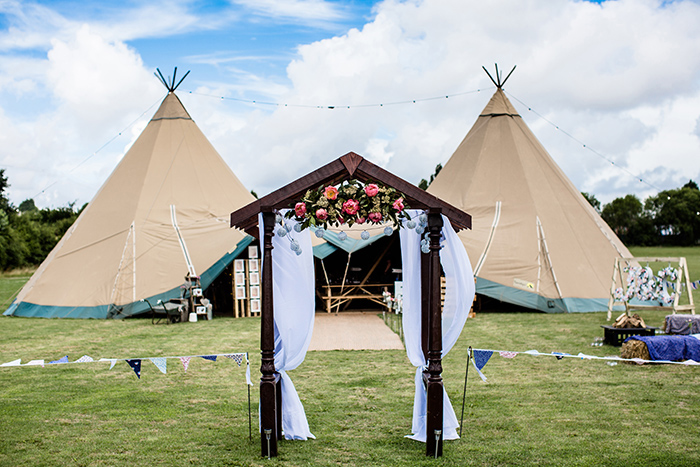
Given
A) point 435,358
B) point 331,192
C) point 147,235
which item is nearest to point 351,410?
point 435,358

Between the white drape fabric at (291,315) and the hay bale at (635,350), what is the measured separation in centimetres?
454

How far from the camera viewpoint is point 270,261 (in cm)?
452

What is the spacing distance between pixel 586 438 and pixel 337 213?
2645 mm

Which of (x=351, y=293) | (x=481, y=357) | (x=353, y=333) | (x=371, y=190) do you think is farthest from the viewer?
(x=351, y=293)

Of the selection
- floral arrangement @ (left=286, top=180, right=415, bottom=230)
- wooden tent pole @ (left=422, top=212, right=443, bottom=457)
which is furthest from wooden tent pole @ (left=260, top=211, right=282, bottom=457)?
wooden tent pole @ (left=422, top=212, right=443, bottom=457)

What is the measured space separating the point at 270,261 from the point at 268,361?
0.76 m

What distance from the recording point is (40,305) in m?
12.6

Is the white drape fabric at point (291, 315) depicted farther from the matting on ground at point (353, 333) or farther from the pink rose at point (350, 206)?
the matting on ground at point (353, 333)

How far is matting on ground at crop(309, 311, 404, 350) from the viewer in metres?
8.89

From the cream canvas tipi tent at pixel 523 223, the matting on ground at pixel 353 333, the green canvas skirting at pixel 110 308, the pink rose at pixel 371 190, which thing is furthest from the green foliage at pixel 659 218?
the pink rose at pixel 371 190

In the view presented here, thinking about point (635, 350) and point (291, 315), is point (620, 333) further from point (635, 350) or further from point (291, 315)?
point (291, 315)

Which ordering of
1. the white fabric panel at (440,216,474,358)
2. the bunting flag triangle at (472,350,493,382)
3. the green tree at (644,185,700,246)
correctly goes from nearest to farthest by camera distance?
1. the white fabric panel at (440,216,474,358)
2. the bunting flag triangle at (472,350,493,382)
3. the green tree at (644,185,700,246)

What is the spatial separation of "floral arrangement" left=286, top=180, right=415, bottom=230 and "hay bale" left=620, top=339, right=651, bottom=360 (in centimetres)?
435

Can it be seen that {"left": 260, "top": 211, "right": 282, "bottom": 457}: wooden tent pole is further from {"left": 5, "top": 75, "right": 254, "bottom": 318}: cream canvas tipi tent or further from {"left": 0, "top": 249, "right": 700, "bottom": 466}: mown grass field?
{"left": 5, "top": 75, "right": 254, "bottom": 318}: cream canvas tipi tent
